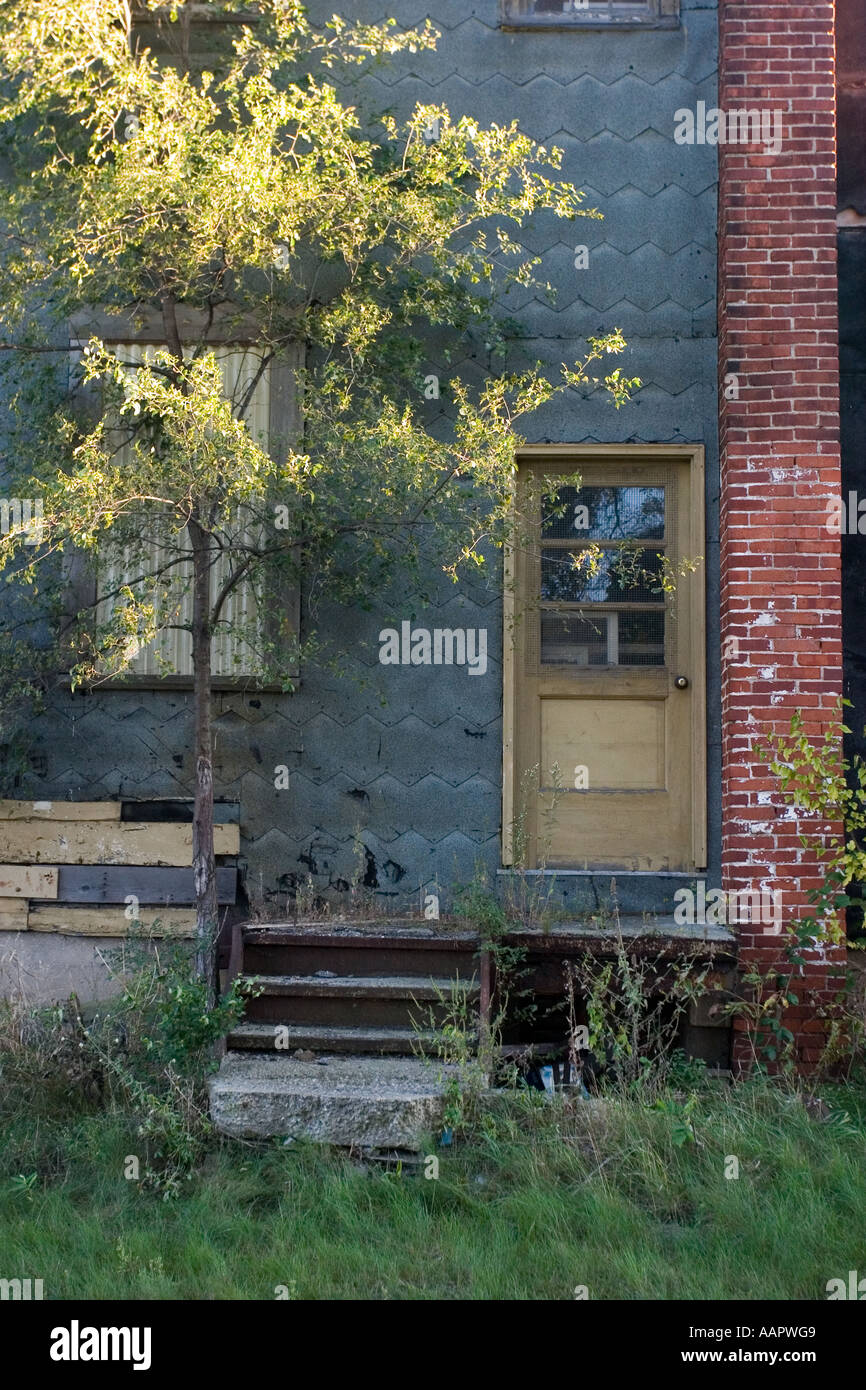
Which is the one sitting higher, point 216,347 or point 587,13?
point 587,13

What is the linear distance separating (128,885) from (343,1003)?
1.57 m

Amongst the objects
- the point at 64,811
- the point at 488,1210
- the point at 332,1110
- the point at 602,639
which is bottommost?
the point at 488,1210

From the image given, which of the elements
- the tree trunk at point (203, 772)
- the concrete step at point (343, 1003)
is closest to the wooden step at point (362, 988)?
the concrete step at point (343, 1003)

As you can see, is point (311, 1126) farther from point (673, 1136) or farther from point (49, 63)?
point (49, 63)

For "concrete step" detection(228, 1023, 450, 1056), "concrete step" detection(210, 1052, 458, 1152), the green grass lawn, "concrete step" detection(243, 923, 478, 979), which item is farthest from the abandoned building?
the green grass lawn

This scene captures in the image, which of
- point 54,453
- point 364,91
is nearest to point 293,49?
point 364,91

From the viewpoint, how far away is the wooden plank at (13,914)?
6.50m

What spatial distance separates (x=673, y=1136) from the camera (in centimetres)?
462

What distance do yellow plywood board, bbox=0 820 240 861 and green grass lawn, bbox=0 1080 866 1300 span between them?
5.38 feet

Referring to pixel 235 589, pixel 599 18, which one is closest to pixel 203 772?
pixel 235 589

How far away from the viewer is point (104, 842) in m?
6.60

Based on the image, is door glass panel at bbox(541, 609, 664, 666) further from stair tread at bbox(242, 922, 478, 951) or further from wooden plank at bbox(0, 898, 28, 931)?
wooden plank at bbox(0, 898, 28, 931)

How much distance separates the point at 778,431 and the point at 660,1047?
Result: 124 inches

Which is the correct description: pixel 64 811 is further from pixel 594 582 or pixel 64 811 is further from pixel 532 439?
pixel 532 439
